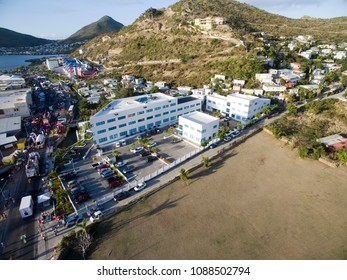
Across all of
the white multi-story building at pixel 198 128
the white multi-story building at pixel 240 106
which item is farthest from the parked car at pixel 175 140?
the white multi-story building at pixel 240 106

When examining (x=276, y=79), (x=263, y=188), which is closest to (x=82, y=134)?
(x=263, y=188)

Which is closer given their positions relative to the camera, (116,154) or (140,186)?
(140,186)

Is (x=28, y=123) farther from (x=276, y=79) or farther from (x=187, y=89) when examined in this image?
(x=276, y=79)

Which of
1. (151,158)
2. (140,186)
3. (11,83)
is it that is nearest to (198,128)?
(151,158)

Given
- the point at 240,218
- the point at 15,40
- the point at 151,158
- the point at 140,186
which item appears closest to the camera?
the point at 240,218

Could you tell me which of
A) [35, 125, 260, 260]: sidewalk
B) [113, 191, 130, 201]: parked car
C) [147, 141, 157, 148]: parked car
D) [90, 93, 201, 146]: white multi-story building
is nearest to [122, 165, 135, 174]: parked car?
[35, 125, 260, 260]: sidewalk

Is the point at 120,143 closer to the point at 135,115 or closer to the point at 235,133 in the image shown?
the point at 135,115
